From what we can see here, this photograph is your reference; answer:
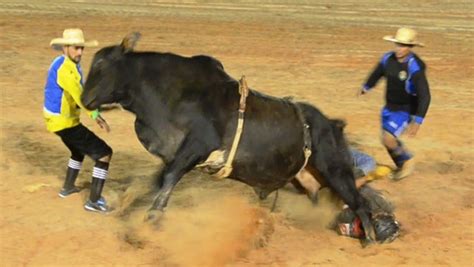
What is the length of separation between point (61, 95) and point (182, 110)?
5.39 ft

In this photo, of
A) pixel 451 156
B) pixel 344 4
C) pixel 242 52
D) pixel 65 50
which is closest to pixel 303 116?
pixel 65 50

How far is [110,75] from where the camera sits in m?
6.31

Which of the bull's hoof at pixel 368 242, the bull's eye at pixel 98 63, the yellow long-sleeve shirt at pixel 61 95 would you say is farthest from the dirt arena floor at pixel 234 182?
the bull's eye at pixel 98 63

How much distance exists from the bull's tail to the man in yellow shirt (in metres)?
1.86

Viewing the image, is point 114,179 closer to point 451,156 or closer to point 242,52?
point 451,156

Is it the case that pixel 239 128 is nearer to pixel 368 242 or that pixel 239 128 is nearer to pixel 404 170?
pixel 368 242

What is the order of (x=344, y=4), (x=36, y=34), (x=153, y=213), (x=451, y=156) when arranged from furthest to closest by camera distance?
(x=344, y=4) → (x=36, y=34) → (x=451, y=156) → (x=153, y=213)

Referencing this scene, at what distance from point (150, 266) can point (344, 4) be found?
1703 centimetres

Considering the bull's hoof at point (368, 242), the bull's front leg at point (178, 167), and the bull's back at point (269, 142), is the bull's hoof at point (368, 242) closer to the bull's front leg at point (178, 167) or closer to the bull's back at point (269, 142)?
the bull's back at point (269, 142)

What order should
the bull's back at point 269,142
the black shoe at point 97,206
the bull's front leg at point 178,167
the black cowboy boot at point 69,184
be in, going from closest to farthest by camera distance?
the bull's front leg at point 178,167
the bull's back at point 269,142
the black shoe at point 97,206
the black cowboy boot at point 69,184

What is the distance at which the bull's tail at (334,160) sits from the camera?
690cm

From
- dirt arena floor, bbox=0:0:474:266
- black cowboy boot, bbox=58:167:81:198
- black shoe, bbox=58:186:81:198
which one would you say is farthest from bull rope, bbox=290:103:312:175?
black shoe, bbox=58:186:81:198

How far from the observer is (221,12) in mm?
20453

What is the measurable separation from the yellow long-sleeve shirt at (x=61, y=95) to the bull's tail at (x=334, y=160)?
83.7 inches
